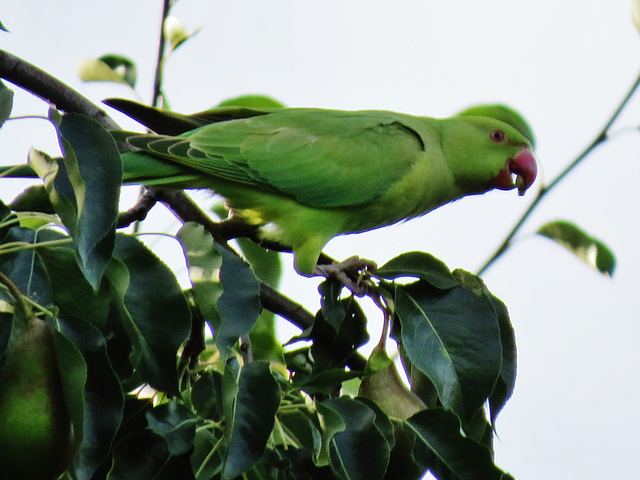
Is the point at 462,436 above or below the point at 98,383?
below

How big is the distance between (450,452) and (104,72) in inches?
80.3

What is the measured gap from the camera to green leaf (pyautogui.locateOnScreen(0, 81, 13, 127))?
125 cm

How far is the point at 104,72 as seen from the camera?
2.92 meters

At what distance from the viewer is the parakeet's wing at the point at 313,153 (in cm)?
281

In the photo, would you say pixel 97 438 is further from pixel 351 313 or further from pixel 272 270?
pixel 272 270

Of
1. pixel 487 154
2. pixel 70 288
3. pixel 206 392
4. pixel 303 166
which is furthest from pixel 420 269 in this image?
pixel 487 154

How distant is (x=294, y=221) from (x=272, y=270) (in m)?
0.24

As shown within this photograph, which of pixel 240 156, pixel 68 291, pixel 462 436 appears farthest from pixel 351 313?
pixel 240 156

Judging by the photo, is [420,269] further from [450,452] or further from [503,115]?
[503,115]

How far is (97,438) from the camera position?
50.2 inches

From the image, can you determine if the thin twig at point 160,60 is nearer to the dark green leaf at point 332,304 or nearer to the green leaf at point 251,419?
the dark green leaf at point 332,304

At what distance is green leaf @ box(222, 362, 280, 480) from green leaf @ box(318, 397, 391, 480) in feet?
0.41

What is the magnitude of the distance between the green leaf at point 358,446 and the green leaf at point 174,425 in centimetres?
24

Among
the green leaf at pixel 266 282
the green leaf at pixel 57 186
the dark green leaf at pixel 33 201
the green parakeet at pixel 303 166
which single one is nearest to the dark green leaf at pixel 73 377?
the green leaf at pixel 57 186
